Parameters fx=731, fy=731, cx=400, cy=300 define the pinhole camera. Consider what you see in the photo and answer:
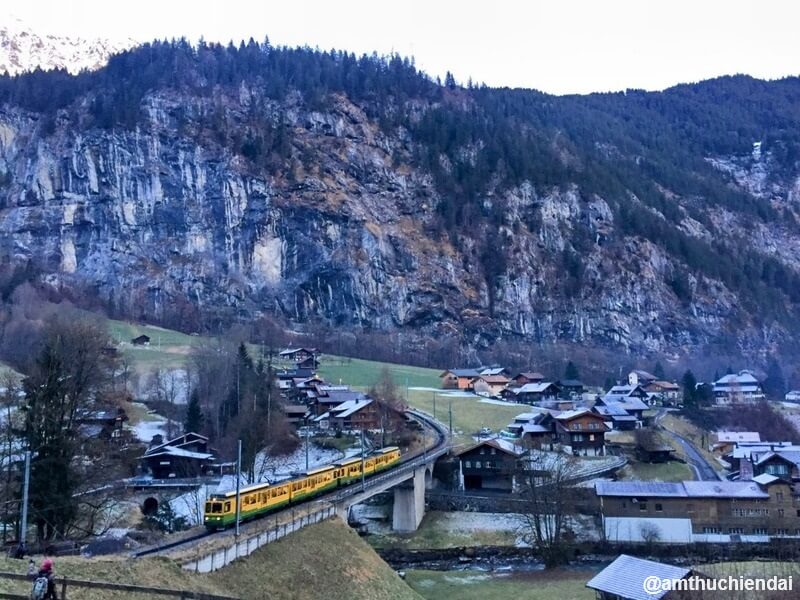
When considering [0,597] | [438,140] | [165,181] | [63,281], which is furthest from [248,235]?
[0,597]

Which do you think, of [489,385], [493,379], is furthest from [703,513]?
[493,379]

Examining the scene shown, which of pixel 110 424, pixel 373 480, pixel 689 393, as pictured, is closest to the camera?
pixel 373 480

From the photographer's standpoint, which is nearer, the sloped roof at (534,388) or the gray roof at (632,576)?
the gray roof at (632,576)

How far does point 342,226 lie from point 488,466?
10351 cm

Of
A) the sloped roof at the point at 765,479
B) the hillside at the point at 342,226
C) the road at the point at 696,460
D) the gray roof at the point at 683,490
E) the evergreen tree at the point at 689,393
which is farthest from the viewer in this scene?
the hillside at the point at 342,226

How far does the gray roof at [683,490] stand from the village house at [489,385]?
143ft

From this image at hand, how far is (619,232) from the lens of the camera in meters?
169

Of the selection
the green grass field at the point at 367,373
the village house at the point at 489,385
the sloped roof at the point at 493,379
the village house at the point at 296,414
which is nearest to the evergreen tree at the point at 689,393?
the village house at the point at 489,385

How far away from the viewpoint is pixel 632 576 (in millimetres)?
27344

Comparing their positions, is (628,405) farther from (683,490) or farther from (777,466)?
(683,490)

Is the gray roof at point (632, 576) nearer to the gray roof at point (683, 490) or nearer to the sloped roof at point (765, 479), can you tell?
the gray roof at point (683, 490)

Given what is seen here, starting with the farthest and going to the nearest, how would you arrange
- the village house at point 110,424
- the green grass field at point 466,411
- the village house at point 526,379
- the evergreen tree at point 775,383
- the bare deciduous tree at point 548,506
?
the evergreen tree at point 775,383
the village house at point 526,379
the green grass field at point 466,411
the village house at point 110,424
the bare deciduous tree at point 548,506

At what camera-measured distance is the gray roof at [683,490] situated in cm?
4366

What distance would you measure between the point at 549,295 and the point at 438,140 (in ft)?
175
